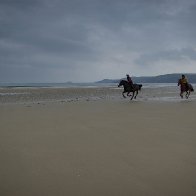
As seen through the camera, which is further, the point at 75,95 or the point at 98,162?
the point at 75,95

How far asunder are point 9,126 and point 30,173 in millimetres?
3668

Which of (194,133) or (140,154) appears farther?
(194,133)

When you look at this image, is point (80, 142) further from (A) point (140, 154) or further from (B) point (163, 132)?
(B) point (163, 132)

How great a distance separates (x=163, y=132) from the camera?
589cm

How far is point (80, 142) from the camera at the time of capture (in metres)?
5.06

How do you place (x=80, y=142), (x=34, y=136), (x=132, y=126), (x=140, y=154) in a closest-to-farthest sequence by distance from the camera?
(x=140, y=154) < (x=80, y=142) < (x=34, y=136) < (x=132, y=126)

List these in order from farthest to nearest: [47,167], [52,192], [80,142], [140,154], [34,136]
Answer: [34,136] < [80,142] < [140,154] < [47,167] < [52,192]

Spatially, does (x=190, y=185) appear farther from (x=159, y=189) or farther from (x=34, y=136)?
(x=34, y=136)

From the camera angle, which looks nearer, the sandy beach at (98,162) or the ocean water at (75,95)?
the sandy beach at (98,162)

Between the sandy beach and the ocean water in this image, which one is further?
the ocean water

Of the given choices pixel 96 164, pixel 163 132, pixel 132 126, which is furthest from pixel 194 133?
pixel 96 164

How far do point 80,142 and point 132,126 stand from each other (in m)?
2.05

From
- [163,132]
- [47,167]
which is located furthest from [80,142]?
[163,132]

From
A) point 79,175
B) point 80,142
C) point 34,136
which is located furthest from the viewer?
point 34,136
